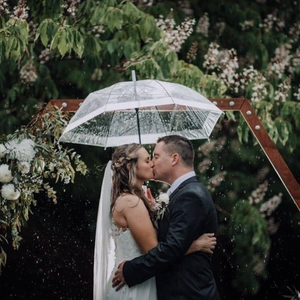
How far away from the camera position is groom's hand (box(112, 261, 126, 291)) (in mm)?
4664

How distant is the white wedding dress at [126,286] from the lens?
4660 mm

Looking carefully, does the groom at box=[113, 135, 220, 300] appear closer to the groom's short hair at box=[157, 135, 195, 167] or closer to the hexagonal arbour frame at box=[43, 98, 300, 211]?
the groom's short hair at box=[157, 135, 195, 167]

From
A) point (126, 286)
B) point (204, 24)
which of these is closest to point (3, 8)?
point (204, 24)

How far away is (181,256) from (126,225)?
367mm

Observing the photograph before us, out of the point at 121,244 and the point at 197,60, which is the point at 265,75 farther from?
the point at 121,244

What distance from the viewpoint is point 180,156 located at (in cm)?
463

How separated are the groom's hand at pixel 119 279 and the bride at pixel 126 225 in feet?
0.09

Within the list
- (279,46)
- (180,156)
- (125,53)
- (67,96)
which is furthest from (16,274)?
(180,156)

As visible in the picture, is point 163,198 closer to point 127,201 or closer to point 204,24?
point 127,201

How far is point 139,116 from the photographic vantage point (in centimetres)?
552

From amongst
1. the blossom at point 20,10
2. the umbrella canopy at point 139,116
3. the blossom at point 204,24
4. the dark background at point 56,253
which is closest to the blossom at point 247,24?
the blossom at point 204,24

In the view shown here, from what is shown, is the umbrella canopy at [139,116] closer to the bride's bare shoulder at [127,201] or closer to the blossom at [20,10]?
the bride's bare shoulder at [127,201]

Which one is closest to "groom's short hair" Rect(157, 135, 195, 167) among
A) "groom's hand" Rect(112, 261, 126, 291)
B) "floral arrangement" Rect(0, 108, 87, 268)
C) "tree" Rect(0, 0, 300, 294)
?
"groom's hand" Rect(112, 261, 126, 291)

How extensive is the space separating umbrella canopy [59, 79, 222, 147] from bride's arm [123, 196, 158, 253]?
526mm
